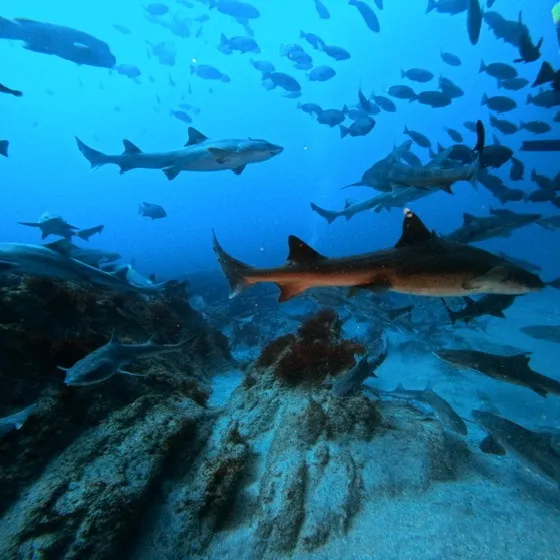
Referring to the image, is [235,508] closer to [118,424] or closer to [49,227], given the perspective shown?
[118,424]

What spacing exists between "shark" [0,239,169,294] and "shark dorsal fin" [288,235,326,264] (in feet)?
16.0

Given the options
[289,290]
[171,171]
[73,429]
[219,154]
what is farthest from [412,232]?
[171,171]

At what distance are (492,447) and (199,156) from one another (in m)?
8.02

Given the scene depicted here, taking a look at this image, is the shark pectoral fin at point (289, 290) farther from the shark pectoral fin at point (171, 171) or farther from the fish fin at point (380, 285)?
the shark pectoral fin at point (171, 171)

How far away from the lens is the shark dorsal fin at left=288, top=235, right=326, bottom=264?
9.80 feet

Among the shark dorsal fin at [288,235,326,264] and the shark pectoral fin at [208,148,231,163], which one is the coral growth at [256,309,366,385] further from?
the shark pectoral fin at [208,148,231,163]

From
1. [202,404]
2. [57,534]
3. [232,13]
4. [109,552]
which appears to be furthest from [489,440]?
[232,13]

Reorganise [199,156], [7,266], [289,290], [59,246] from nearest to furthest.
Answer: [289,290] → [7,266] → [59,246] → [199,156]

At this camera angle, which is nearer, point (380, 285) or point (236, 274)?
point (380, 285)

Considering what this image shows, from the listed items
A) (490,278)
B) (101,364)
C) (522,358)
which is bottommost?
(522,358)

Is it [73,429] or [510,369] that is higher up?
[73,429]

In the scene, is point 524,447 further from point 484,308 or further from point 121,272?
point 121,272

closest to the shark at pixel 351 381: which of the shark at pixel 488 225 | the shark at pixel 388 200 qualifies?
the shark at pixel 488 225

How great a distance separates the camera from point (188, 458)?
3.90 metres
